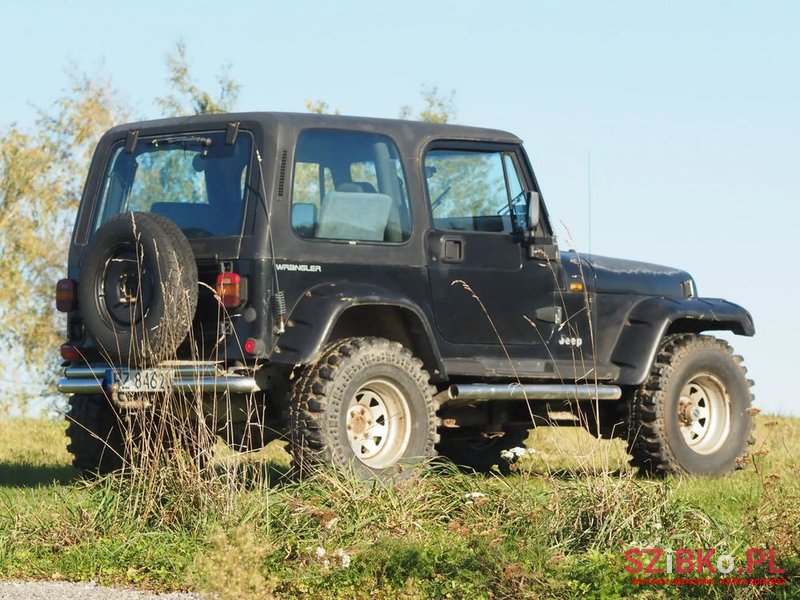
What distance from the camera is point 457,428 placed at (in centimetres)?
1100

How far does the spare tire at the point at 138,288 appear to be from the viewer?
28.0ft

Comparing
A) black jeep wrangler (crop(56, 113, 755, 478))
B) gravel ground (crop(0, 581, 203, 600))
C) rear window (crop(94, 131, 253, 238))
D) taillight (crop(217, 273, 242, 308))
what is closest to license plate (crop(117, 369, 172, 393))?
black jeep wrangler (crop(56, 113, 755, 478))

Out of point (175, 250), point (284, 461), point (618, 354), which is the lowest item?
point (284, 461)

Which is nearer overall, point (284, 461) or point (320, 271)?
point (320, 271)

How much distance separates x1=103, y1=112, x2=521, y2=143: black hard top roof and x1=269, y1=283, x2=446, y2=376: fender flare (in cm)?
107

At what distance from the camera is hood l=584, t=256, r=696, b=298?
35.7ft

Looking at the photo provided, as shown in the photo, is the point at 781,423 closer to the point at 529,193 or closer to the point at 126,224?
the point at 529,193

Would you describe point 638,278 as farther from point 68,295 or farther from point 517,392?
→ point 68,295

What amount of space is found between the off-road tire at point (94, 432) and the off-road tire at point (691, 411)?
12.3 feet

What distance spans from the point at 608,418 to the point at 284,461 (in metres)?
2.86

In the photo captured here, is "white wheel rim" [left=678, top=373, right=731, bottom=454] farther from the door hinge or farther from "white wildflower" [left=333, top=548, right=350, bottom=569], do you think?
"white wildflower" [left=333, top=548, right=350, bottom=569]

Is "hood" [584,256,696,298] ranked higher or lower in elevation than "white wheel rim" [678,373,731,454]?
higher

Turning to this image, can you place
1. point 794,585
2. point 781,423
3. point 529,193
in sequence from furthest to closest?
point 781,423, point 529,193, point 794,585

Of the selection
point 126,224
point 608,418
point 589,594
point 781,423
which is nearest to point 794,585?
point 589,594
